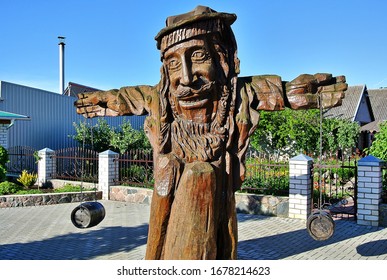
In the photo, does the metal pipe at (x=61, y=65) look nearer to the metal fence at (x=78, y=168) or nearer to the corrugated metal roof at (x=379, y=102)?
the metal fence at (x=78, y=168)

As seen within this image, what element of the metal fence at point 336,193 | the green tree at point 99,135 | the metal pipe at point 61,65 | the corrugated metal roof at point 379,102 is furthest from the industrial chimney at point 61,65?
the corrugated metal roof at point 379,102

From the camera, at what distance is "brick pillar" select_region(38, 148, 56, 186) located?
12406mm

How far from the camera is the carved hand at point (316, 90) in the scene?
115 inches

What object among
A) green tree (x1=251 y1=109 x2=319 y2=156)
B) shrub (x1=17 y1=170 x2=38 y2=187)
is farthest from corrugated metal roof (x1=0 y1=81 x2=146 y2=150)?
green tree (x1=251 y1=109 x2=319 y2=156)

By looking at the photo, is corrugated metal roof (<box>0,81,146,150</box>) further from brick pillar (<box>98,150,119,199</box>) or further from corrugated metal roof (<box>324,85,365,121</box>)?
corrugated metal roof (<box>324,85,365,121</box>)

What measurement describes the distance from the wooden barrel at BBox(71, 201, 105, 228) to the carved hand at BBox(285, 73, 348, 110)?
7.44 feet

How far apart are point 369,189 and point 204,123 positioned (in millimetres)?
6194

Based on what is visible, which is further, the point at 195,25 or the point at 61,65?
the point at 61,65

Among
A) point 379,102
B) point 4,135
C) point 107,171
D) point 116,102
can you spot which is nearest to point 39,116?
point 4,135

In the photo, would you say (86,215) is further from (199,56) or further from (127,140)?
(127,140)

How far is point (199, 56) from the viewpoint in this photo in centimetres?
286

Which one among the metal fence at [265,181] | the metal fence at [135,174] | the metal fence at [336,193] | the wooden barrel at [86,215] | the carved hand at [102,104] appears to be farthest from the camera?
the metal fence at [135,174]

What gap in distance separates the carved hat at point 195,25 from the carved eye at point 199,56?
132 millimetres

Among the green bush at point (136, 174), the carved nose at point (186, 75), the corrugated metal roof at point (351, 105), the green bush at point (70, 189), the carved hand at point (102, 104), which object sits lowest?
the green bush at point (70, 189)
